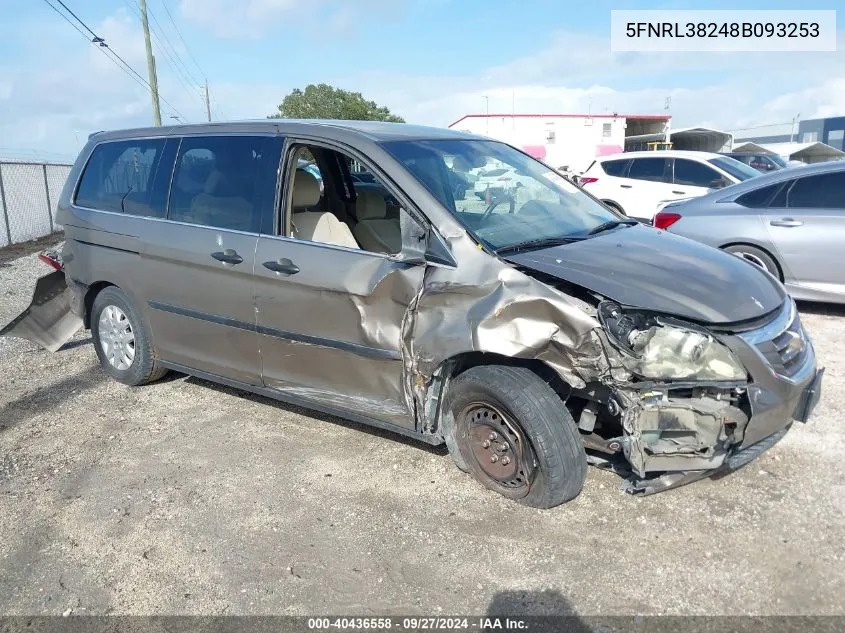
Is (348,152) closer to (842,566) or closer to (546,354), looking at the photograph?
(546,354)

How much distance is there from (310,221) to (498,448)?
5.91ft

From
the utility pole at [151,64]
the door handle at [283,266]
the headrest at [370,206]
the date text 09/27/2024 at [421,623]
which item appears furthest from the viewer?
the utility pole at [151,64]

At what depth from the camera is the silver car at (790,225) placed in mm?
6305

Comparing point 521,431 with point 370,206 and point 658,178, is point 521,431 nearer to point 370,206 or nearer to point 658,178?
point 370,206

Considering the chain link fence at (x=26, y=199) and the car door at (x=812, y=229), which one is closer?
the car door at (x=812, y=229)

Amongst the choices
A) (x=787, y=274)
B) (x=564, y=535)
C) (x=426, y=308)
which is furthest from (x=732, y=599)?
(x=787, y=274)

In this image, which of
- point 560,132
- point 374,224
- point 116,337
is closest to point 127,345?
point 116,337

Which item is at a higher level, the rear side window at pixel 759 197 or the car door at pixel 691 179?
the car door at pixel 691 179

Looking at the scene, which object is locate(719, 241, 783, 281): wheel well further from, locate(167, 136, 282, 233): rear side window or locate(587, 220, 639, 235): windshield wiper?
locate(167, 136, 282, 233): rear side window

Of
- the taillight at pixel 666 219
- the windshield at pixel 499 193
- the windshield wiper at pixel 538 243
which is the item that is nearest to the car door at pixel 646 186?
the taillight at pixel 666 219

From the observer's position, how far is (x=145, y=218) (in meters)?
4.64

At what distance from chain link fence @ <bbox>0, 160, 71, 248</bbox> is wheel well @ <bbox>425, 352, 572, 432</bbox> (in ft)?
38.3

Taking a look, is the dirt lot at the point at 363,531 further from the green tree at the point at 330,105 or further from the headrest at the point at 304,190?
the green tree at the point at 330,105

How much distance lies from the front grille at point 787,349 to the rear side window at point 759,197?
383cm
